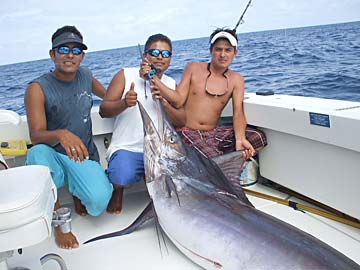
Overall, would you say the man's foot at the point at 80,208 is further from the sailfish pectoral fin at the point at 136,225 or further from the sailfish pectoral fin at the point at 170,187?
the sailfish pectoral fin at the point at 170,187

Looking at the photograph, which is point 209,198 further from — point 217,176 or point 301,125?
point 301,125

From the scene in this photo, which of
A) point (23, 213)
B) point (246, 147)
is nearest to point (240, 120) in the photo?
point (246, 147)

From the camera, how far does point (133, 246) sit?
6.51ft

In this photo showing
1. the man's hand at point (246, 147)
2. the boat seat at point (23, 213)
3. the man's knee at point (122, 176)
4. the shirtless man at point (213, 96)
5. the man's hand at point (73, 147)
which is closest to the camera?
the boat seat at point (23, 213)

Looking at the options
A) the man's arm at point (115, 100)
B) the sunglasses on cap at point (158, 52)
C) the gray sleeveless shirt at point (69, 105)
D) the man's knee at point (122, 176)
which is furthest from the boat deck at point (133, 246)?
the sunglasses on cap at point (158, 52)

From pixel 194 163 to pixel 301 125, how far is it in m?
0.70

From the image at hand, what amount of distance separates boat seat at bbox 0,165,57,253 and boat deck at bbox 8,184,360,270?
0.59 m

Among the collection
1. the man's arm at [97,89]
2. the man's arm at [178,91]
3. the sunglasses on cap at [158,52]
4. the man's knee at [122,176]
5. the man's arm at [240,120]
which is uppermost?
the sunglasses on cap at [158,52]

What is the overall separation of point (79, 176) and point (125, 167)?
0.28 m

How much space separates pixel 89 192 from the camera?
215 centimetres

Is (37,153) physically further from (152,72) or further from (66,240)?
(152,72)

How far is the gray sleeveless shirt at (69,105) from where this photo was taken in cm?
228

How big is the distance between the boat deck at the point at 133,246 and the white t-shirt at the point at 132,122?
455 millimetres

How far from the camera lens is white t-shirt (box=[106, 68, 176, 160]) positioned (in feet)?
7.95
